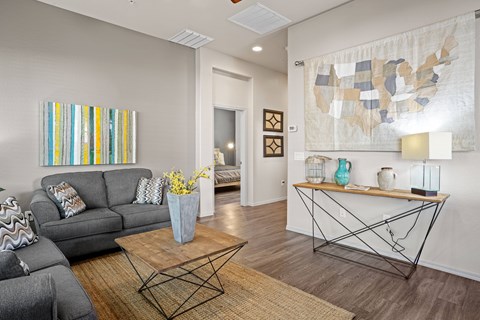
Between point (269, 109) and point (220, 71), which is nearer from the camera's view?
point (220, 71)

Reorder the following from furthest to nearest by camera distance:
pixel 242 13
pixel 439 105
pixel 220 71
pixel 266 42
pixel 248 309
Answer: pixel 220 71 → pixel 266 42 → pixel 242 13 → pixel 439 105 → pixel 248 309

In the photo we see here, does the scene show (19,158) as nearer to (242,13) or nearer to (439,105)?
(242,13)

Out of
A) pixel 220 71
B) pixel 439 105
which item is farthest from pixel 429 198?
Answer: pixel 220 71

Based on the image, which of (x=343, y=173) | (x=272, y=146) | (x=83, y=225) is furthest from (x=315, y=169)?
(x=83, y=225)

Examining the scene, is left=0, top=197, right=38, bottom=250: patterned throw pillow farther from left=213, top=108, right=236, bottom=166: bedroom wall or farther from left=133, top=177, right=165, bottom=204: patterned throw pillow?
left=213, top=108, right=236, bottom=166: bedroom wall

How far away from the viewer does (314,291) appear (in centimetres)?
238

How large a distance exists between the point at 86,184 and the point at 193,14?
2.80 meters

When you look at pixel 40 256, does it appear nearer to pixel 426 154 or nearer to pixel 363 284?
pixel 363 284

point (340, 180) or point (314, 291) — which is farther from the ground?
point (340, 180)

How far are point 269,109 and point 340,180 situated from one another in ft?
11.1

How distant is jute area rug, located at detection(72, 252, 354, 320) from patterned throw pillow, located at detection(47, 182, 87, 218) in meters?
0.66

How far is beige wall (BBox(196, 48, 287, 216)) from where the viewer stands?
506 centimetres

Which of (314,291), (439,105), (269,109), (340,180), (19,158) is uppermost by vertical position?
(269,109)

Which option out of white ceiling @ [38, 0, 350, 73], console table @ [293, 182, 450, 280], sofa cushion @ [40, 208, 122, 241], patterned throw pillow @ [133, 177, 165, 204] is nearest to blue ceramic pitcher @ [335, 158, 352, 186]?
console table @ [293, 182, 450, 280]
